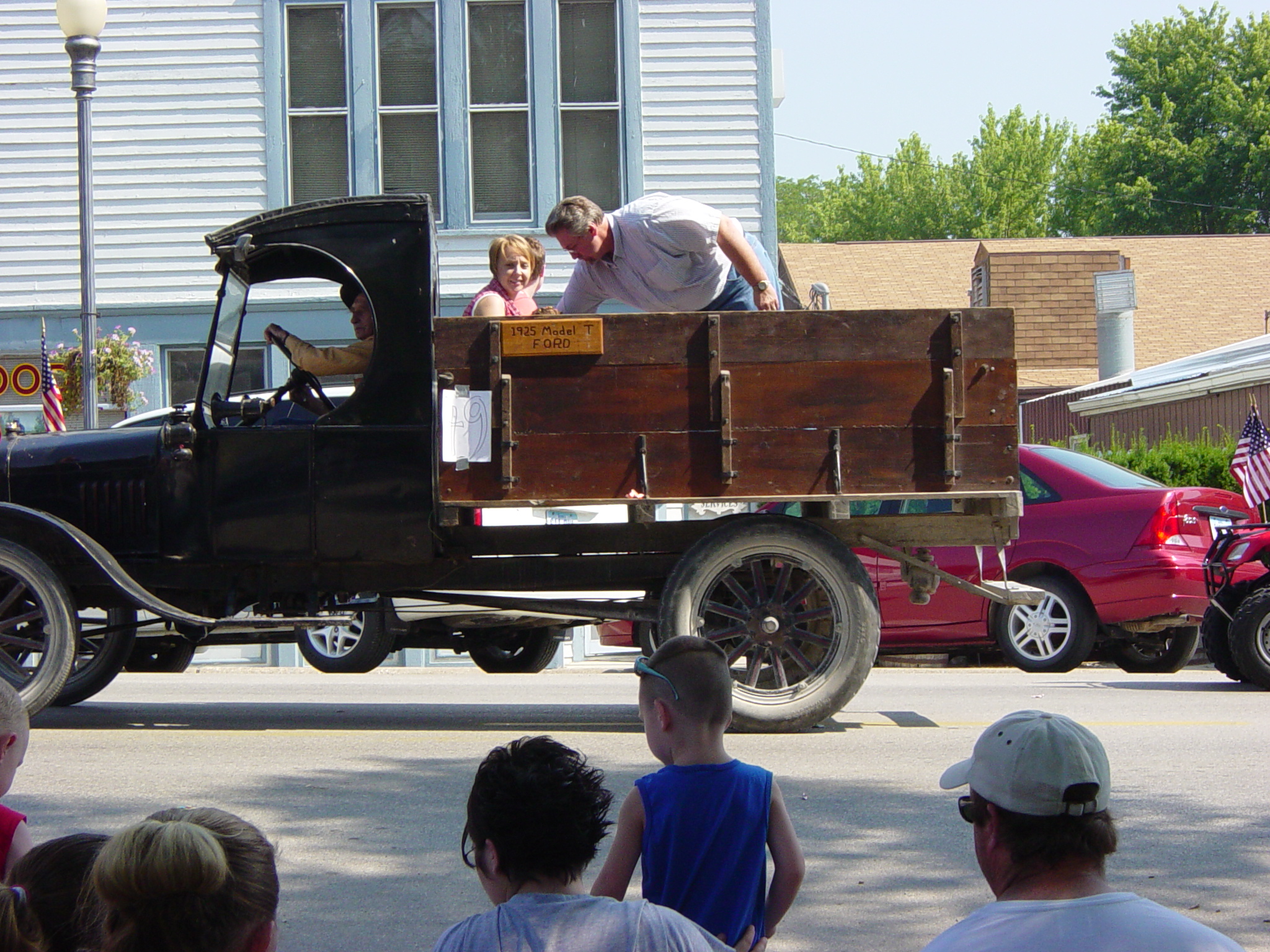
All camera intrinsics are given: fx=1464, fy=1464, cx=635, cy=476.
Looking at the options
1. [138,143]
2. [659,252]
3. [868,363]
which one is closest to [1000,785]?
[868,363]

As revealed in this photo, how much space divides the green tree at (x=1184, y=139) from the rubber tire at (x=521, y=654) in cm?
4715

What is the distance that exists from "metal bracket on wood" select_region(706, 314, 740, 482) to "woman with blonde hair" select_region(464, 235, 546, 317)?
1065 millimetres

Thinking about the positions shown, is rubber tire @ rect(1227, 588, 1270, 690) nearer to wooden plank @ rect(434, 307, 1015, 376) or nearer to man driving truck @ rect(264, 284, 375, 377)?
wooden plank @ rect(434, 307, 1015, 376)

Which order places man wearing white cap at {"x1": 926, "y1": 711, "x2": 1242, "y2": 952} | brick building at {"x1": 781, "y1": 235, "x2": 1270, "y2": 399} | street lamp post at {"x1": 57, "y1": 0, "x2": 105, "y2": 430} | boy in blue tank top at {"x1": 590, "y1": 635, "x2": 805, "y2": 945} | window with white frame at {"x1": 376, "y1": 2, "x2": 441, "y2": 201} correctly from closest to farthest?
man wearing white cap at {"x1": 926, "y1": 711, "x2": 1242, "y2": 952}
boy in blue tank top at {"x1": 590, "y1": 635, "x2": 805, "y2": 945}
street lamp post at {"x1": 57, "y1": 0, "x2": 105, "y2": 430}
window with white frame at {"x1": 376, "y1": 2, "x2": 441, "y2": 201}
brick building at {"x1": 781, "y1": 235, "x2": 1270, "y2": 399}

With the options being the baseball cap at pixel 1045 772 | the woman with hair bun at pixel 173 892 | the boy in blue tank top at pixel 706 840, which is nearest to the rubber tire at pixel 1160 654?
the boy in blue tank top at pixel 706 840

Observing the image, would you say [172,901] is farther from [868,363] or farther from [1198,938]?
[868,363]

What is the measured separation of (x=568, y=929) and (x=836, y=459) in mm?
4746

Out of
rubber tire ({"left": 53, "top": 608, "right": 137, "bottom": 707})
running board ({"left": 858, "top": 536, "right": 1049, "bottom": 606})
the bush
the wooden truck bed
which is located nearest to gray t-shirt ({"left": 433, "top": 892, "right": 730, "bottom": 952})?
the wooden truck bed

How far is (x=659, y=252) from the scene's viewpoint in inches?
293

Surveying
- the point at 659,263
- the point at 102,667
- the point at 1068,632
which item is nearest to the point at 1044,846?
the point at 659,263

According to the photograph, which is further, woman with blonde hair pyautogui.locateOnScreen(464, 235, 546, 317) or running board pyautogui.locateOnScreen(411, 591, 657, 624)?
running board pyautogui.locateOnScreen(411, 591, 657, 624)

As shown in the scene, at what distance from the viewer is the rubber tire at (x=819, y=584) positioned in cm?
716

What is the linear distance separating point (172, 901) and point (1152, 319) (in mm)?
32734

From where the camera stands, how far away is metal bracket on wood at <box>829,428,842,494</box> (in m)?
6.90
